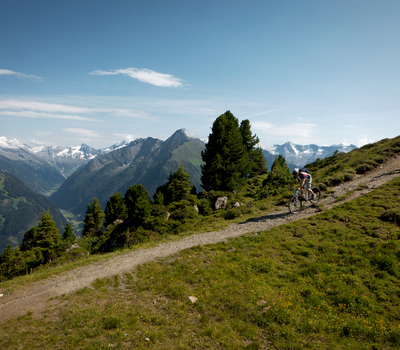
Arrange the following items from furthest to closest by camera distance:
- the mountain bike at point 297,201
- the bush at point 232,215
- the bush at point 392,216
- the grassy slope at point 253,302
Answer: the bush at point 232,215, the mountain bike at point 297,201, the bush at point 392,216, the grassy slope at point 253,302

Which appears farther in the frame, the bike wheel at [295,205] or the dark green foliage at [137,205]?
the dark green foliage at [137,205]

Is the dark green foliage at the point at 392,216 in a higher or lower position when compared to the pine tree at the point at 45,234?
higher

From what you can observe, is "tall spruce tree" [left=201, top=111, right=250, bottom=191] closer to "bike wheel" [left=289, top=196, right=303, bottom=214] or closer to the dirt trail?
the dirt trail

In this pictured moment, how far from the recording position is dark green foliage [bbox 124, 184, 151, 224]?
31188 millimetres

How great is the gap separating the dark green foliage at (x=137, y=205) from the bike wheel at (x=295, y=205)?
20149 millimetres

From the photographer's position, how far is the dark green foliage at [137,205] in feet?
102

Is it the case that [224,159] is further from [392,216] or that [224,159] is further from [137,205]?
[392,216]

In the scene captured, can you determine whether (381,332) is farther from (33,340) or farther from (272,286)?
(33,340)

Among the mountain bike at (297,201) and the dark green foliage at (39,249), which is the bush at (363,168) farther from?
the dark green foliage at (39,249)

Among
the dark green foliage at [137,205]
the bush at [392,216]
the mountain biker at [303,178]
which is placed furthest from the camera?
the dark green foliage at [137,205]

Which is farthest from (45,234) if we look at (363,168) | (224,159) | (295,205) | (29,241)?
(363,168)

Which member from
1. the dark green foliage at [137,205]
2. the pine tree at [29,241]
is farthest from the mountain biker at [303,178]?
the pine tree at [29,241]

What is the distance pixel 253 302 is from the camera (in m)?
9.42

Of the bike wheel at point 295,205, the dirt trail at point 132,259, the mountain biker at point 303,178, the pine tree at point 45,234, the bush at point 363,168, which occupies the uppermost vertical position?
the bush at point 363,168
